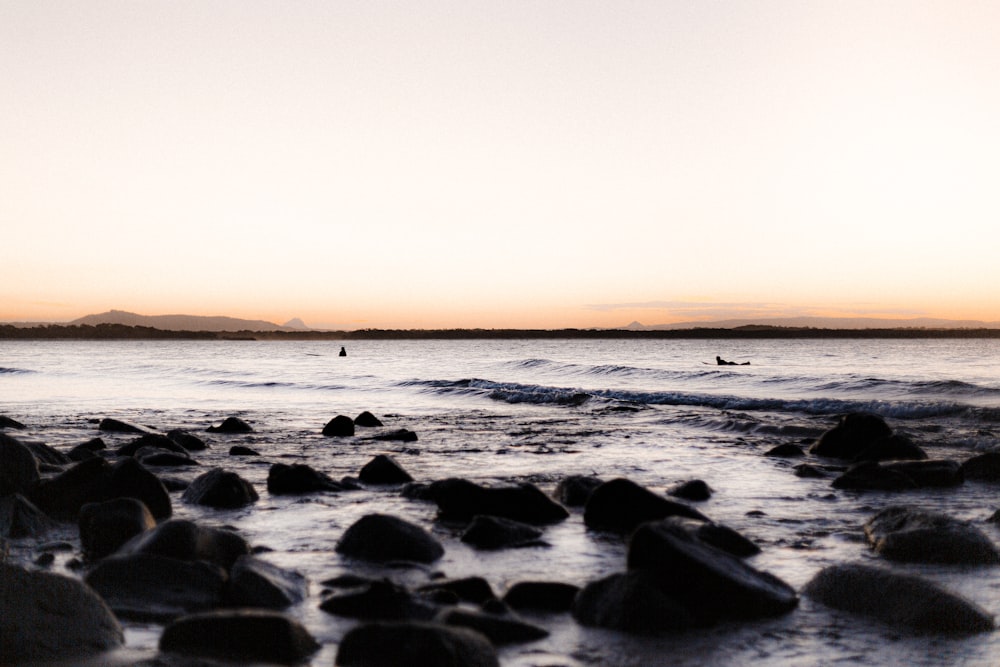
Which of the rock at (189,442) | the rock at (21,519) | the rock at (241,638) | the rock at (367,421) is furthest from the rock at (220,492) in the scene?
the rock at (367,421)

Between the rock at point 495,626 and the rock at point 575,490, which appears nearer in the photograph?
the rock at point 495,626

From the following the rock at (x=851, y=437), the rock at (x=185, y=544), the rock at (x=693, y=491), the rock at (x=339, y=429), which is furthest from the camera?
the rock at (x=339, y=429)

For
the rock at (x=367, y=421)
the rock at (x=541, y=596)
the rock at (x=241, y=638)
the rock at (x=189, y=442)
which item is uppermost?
the rock at (x=241, y=638)

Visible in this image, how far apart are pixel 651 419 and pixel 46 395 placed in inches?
660

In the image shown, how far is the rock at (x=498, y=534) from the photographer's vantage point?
545cm

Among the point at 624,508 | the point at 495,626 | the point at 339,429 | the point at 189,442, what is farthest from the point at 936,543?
the point at 339,429

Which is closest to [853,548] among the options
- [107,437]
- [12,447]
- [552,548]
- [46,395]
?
[552,548]

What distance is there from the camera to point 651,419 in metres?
16.2

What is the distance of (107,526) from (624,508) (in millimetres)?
3596

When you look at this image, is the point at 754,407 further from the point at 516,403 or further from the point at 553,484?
the point at 553,484

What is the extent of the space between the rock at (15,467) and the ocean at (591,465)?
1364 millimetres

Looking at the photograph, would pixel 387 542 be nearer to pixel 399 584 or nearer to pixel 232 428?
pixel 399 584

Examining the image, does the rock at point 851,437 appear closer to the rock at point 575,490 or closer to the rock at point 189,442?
the rock at point 575,490

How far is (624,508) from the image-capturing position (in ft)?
20.0
